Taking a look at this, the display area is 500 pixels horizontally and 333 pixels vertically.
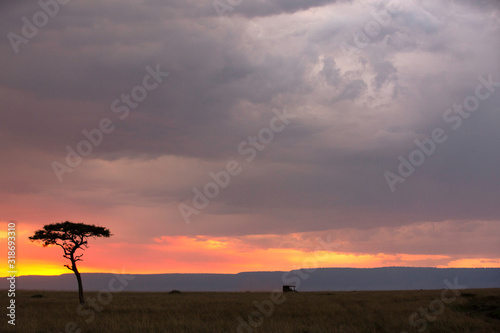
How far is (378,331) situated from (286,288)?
2141 inches

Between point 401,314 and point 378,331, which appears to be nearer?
point 378,331

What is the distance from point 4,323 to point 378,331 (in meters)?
21.3

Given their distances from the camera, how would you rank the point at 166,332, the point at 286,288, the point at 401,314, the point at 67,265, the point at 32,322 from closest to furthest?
the point at 166,332 → the point at 32,322 → the point at 401,314 → the point at 67,265 → the point at 286,288

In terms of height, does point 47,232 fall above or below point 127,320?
above

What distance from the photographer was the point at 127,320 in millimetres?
27594

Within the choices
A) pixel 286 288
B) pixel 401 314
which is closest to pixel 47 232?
pixel 401 314

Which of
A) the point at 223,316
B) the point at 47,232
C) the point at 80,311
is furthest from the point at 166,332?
the point at 47,232

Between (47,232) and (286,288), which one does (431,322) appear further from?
(286,288)

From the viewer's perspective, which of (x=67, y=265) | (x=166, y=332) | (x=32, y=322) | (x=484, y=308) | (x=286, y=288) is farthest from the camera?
(x=286, y=288)

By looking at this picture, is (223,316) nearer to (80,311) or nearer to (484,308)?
(80,311)

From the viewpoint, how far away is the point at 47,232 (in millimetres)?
43844

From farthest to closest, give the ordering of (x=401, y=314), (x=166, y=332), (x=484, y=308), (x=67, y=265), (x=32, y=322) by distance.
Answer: (x=67, y=265), (x=484, y=308), (x=401, y=314), (x=32, y=322), (x=166, y=332)

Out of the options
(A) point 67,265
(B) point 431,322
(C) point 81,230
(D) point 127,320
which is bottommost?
(B) point 431,322

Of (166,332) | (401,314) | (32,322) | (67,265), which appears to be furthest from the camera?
(67,265)
